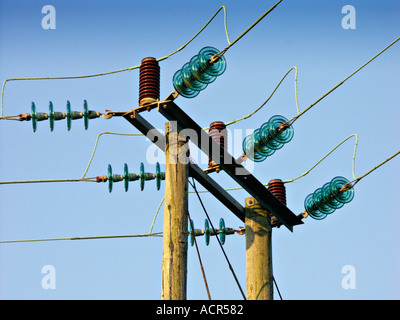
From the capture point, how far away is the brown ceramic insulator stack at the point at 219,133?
12625 millimetres

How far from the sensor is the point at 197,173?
39.0ft

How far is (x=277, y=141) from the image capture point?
12.5 m

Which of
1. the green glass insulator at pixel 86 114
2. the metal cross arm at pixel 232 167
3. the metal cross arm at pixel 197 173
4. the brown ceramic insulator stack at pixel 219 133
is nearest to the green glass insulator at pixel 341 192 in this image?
the metal cross arm at pixel 232 167

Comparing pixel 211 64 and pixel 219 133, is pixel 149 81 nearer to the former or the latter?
pixel 211 64

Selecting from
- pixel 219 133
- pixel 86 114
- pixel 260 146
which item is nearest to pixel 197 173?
pixel 219 133

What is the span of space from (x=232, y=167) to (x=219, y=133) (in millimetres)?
634

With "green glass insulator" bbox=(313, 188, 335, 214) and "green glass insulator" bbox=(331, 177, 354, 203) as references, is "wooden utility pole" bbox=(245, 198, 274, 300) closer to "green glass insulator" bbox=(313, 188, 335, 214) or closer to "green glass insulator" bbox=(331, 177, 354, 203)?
"green glass insulator" bbox=(313, 188, 335, 214)

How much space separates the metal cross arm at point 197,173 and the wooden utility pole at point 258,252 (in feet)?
0.61

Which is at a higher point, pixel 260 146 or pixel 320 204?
pixel 260 146

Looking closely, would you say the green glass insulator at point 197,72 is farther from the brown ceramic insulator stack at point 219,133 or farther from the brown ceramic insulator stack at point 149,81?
the brown ceramic insulator stack at point 219,133

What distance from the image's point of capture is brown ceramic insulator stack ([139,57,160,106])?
11219 mm

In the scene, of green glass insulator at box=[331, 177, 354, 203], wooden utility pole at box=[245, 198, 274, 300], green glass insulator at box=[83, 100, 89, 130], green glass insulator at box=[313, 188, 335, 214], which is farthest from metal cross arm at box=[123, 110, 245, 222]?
green glass insulator at box=[331, 177, 354, 203]
